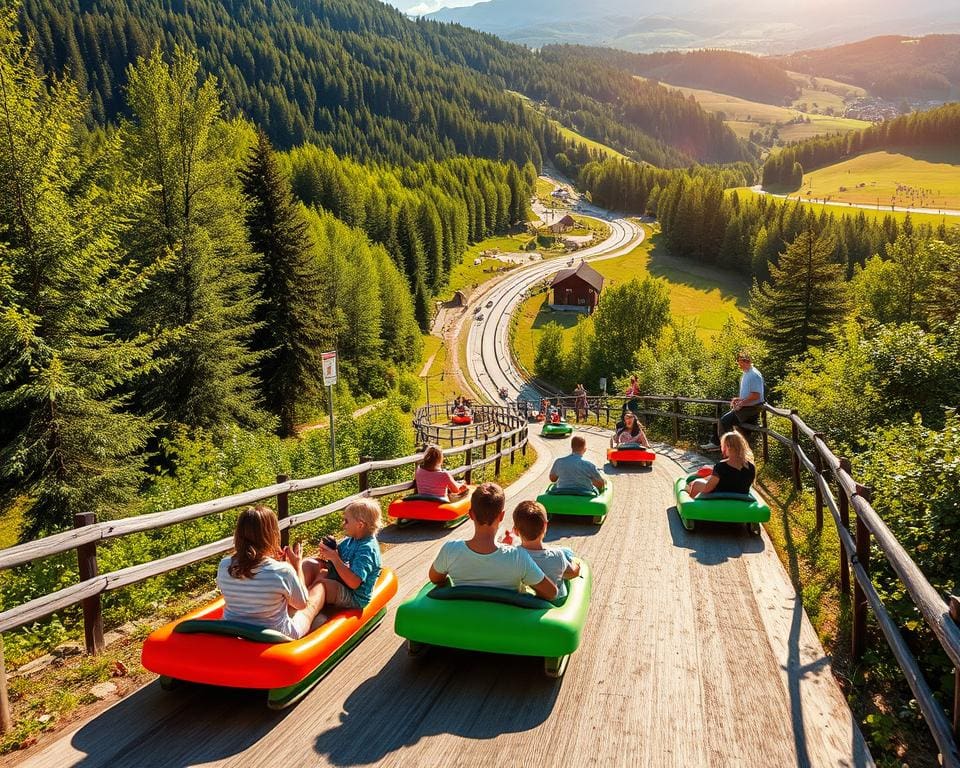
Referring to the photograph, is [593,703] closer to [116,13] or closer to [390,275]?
[390,275]

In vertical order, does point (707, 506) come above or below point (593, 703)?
below

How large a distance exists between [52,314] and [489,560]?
10.7 m

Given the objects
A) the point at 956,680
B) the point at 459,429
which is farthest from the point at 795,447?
the point at 459,429

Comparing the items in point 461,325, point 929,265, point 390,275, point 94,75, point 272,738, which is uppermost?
point 94,75

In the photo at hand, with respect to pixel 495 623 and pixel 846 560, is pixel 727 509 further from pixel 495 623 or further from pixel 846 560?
pixel 495 623

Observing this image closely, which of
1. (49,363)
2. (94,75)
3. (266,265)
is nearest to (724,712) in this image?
(49,363)

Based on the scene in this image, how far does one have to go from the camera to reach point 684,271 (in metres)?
105

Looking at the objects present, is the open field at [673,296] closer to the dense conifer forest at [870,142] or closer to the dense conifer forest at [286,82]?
the dense conifer forest at [286,82]

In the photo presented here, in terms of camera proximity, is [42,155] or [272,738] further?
[42,155]

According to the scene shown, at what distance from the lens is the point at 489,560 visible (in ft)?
16.8

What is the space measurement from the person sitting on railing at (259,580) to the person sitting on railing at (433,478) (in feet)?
17.1

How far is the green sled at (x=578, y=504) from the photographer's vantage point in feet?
30.7

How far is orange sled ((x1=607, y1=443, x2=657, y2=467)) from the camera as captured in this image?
14.4 metres

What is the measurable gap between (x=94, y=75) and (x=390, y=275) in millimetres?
123644
